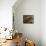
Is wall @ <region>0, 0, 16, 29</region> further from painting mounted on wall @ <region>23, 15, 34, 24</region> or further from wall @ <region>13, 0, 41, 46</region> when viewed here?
painting mounted on wall @ <region>23, 15, 34, 24</region>

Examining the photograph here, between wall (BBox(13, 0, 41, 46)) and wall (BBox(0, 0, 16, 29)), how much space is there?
1.33 m

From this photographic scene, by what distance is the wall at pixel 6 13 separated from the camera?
401 centimetres

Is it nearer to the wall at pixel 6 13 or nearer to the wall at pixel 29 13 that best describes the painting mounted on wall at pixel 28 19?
the wall at pixel 29 13

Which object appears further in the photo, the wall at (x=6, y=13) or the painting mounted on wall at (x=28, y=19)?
the painting mounted on wall at (x=28, y=19)

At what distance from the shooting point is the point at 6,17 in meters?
4.07

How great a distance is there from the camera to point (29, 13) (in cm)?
543

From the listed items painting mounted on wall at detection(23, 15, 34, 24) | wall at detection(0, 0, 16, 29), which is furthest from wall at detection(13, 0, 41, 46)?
wall at detection(0, 0, 16, 29)

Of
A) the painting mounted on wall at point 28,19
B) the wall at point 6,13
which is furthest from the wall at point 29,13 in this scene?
the wall at point 6,13

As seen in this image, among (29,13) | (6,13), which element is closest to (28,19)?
(29,13)

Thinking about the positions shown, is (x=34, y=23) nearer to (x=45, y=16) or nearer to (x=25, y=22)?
(x=25, y=22)

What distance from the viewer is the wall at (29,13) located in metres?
5.42

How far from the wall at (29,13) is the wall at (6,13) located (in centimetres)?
133

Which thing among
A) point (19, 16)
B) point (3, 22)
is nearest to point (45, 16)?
point (19, 16)

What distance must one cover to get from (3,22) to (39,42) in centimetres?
237
